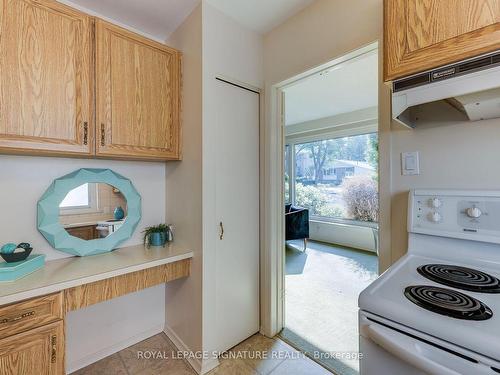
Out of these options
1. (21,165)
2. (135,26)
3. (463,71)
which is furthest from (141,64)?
(463,71)

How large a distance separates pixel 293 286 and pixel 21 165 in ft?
9.07

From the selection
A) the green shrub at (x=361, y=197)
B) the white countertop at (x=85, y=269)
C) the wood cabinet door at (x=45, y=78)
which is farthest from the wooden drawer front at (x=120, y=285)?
the green shrub at (x=361, y=197)

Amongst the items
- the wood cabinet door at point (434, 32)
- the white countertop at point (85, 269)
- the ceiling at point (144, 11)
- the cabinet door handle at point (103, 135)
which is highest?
the ceiling at point (144, 11)

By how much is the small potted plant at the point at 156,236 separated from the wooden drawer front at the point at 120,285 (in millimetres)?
298

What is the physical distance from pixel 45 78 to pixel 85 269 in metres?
1.09

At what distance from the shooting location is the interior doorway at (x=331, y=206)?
6.56 feet

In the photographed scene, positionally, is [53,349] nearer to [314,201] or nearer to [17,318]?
[17,318]

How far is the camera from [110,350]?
177 centimetres

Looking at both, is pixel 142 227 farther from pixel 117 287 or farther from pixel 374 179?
pixel 374 179

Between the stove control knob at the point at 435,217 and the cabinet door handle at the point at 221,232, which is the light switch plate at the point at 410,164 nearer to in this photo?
the stove control knob at the point at 435,217

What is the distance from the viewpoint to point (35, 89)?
125 centimetres

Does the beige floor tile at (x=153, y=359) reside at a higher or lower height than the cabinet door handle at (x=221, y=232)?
lower

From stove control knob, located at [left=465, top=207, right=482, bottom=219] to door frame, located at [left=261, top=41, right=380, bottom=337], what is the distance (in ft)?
3.98

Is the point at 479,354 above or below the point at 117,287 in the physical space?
above
